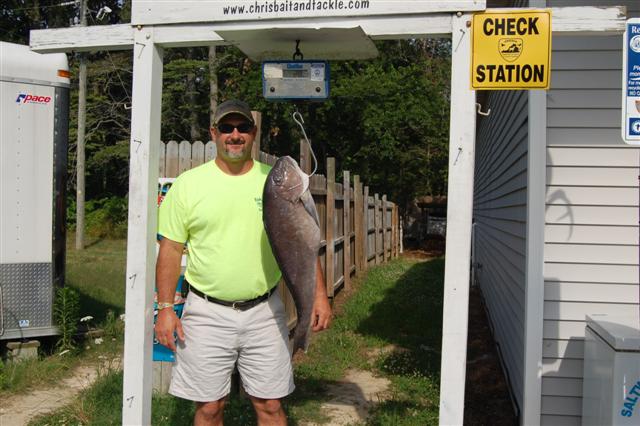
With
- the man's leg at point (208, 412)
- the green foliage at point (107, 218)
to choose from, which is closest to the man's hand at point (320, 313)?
the man's leg at point (208, 412)

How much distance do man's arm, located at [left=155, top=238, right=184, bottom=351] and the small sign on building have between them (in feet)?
7.18

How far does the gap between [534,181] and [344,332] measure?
Answer: 4.04 m

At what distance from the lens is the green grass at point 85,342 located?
5.67 meters

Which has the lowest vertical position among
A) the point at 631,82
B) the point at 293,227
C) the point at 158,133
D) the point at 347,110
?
the point at 293,227

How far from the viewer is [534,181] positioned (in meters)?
4.23

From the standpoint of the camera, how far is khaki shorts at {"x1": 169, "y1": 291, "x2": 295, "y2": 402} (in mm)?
3223

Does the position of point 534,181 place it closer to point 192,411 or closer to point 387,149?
point 192,411

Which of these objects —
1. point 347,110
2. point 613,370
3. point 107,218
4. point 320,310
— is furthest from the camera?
point 107,218

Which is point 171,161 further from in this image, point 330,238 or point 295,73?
point 330,238

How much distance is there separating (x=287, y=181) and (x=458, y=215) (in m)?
0.76

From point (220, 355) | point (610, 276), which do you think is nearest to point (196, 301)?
point (220, 355)

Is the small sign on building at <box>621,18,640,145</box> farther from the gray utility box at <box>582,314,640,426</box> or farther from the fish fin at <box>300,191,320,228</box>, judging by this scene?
the fish fin at <box>300,191,320,228</box>

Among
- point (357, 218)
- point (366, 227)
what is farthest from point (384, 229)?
point (357, 218)

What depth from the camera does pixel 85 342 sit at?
683 cm
